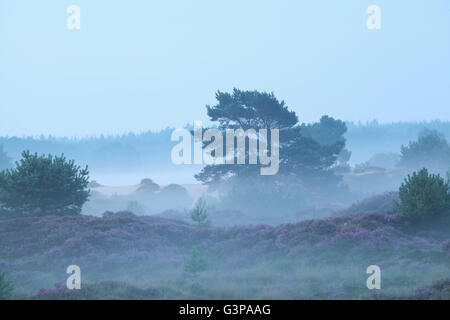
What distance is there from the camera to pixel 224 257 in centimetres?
2461

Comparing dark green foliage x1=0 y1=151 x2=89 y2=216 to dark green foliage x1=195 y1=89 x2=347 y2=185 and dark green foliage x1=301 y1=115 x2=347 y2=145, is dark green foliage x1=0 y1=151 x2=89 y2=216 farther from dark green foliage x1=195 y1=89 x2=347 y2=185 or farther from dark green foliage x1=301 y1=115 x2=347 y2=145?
dark green foliage x1=301 y1=115 x2=347 y2=145

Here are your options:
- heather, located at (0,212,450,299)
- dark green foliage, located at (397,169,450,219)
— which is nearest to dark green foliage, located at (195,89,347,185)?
heather, located at (0,212,450,299)

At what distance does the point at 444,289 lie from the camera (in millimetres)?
14094

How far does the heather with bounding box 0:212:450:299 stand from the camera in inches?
666

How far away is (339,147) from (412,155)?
21087mm

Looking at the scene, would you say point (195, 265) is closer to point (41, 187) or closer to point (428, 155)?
point (41, 187)

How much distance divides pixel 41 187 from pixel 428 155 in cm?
6028

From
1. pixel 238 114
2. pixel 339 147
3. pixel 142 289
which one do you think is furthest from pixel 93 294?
pixel 339 147

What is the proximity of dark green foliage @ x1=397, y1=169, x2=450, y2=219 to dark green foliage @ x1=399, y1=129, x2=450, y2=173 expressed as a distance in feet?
162

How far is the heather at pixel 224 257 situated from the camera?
16906 mm

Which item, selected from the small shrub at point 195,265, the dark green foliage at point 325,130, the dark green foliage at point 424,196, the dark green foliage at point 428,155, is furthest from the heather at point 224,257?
the dark green foliage at point 428,155

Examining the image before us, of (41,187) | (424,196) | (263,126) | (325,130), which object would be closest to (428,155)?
(325,130)

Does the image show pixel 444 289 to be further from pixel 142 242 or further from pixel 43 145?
pixel 43 145
